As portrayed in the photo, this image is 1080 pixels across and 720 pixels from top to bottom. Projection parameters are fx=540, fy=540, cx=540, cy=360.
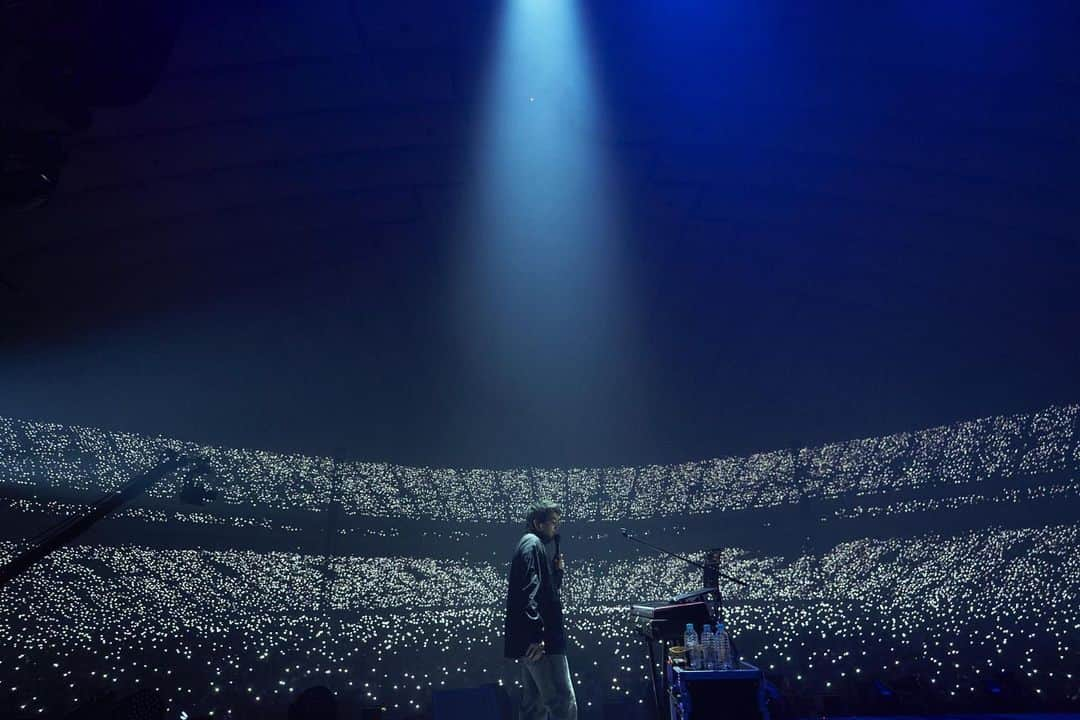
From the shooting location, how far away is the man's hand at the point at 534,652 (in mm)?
2785

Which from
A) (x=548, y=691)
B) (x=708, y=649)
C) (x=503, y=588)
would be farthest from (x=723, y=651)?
(x=503, y=588)

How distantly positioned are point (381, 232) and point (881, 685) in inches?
230

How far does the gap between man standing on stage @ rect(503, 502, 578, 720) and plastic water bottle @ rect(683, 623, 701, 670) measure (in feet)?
2.10

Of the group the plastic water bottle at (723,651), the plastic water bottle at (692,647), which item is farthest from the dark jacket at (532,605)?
the plastic water bottle at (723,651)

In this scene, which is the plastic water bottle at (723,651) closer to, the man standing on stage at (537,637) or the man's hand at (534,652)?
the man standing on stage at (537,637)

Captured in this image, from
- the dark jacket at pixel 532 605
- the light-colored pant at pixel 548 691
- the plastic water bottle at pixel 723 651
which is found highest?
the dark jacket at pixel 532 605

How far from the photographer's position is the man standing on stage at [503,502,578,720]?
110 inches

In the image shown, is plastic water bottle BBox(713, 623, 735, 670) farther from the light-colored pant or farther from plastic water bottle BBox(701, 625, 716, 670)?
the light-colored pant

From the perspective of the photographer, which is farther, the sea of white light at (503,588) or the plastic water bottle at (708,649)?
the sea of white light at (503,588)

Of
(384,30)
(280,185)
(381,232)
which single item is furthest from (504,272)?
(384,30)

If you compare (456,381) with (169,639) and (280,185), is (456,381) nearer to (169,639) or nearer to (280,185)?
(280,185)

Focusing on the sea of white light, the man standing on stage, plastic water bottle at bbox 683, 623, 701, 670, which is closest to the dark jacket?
the man standing on stage

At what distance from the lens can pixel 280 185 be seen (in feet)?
15.0

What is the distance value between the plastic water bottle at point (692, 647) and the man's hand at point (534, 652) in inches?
30.2
